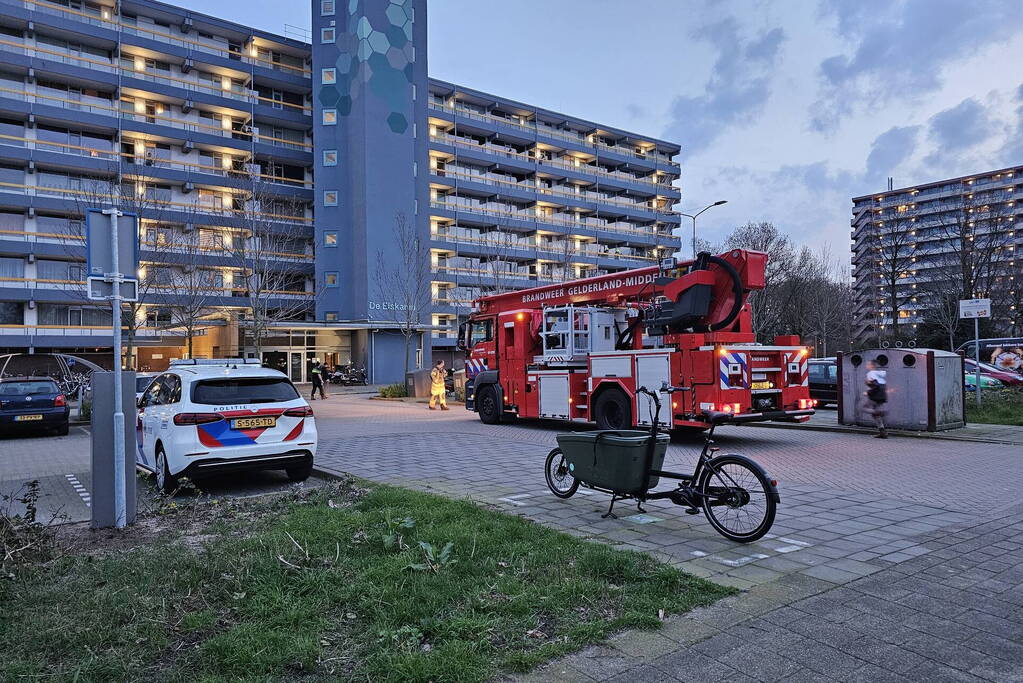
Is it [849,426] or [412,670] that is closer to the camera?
[412,670]

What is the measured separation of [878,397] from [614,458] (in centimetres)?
967

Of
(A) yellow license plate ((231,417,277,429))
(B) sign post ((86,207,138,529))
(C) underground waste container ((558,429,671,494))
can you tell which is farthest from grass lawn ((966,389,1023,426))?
(B) sign post ((86,207,138,529))

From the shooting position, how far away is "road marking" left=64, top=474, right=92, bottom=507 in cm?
811

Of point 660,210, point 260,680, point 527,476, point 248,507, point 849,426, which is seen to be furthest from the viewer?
point 660,210

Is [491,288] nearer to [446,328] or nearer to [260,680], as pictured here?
[446,328]

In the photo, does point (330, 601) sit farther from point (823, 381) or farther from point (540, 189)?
point (540, 189)

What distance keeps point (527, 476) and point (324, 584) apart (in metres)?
4.81

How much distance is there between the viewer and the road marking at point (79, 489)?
26.6 feet

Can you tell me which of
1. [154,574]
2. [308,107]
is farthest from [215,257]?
[154,574]

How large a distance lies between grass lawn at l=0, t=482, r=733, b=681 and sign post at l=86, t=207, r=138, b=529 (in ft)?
2.01

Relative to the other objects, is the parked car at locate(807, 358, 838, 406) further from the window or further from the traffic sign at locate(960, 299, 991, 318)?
the window

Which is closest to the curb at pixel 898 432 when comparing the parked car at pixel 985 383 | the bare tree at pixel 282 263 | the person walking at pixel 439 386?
the parked car at pixel 985 383

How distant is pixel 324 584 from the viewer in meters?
4.32

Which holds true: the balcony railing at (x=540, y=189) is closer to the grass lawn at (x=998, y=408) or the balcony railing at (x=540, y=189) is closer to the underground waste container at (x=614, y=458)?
the grass lawn at (x=998, y=408)
